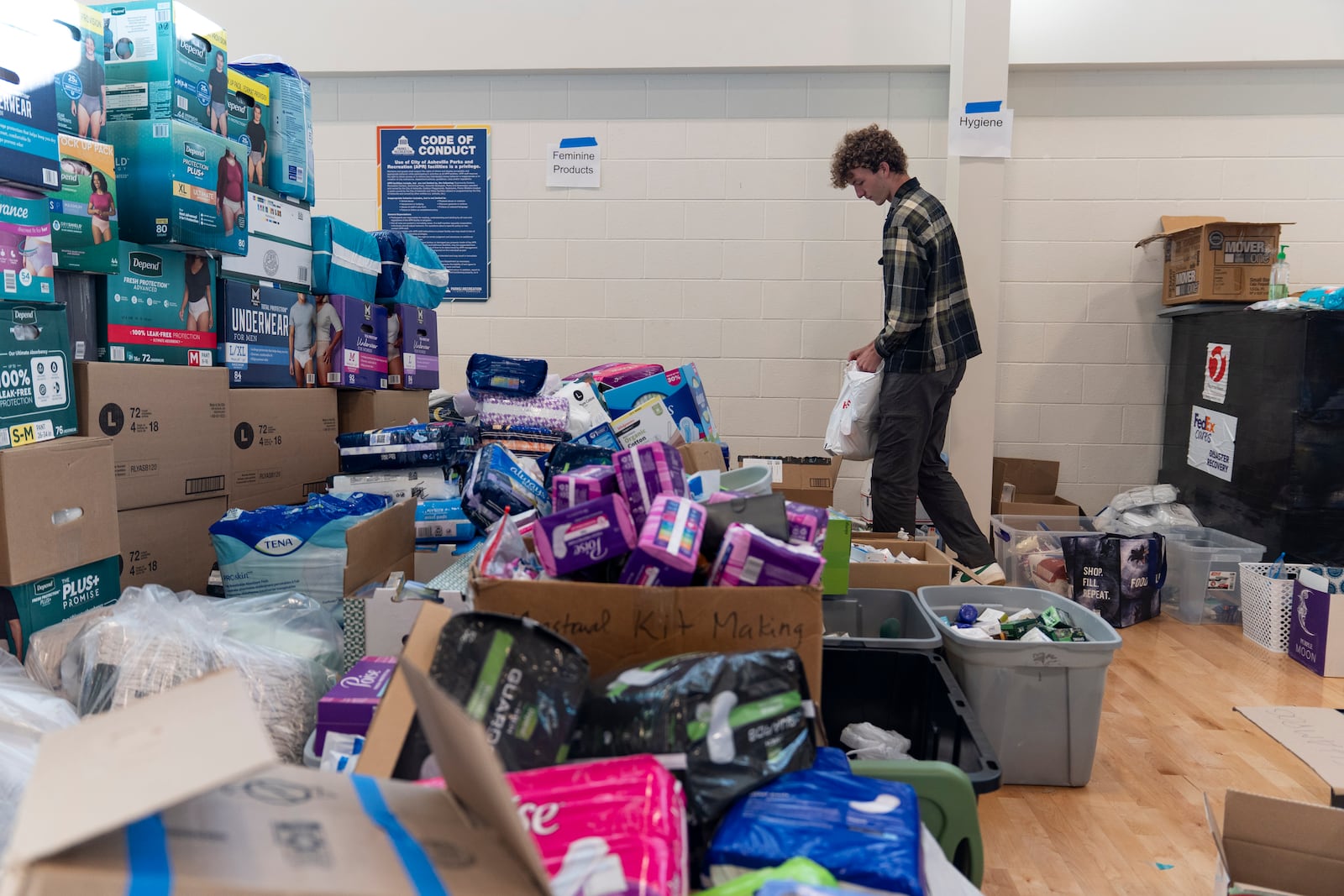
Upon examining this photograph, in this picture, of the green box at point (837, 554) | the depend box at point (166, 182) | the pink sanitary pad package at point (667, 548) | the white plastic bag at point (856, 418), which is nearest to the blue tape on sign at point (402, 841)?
the pink sanitary pad package at point (667, 548)

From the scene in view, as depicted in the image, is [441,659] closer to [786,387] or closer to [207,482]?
[207,482]

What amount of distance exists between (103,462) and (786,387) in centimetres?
293

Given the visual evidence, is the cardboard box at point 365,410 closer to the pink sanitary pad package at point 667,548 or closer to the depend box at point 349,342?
the depend box at point 349,342

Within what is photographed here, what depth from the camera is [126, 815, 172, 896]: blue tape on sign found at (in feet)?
1.64

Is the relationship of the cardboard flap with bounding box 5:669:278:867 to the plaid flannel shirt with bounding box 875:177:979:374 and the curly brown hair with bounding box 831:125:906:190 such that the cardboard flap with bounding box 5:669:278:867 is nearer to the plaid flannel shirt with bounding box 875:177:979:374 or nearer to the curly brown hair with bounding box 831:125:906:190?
the plaid flannel shirt with bounding box 875:177:979:374

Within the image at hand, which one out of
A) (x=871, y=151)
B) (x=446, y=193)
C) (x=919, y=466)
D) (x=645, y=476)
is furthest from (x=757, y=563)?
(x=446, y=193)

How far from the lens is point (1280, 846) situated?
1.08 meters

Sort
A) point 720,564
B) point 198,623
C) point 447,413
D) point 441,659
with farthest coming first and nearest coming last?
point 447,413, point 198,623, point 720,564, point 441,659

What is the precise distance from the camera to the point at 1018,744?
1913 millimetres

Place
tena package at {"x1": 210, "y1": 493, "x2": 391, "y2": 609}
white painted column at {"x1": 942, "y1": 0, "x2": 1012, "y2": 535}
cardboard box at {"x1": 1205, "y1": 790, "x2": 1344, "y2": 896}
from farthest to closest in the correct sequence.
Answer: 1. white painted column at {"x1": 942, "y1": 0, "x2": 1012, "y2": 535}
2. tena package at {"x1": 210, "y1": 493, "x2": 391, "y2": 609}
3. cardboard box at {"x1": 1205, "y1": 790, "x2": 1344, "y2": 896}

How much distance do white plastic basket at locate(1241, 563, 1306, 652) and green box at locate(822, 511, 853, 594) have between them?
1.82m

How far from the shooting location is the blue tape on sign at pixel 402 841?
0.54 metres

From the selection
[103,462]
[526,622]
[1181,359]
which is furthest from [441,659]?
[1181,359]

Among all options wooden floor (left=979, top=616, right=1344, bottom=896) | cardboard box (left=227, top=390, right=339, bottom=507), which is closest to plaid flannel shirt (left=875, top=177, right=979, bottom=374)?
wooden floor (left=979, top=616, right=1344, bottom=896)
